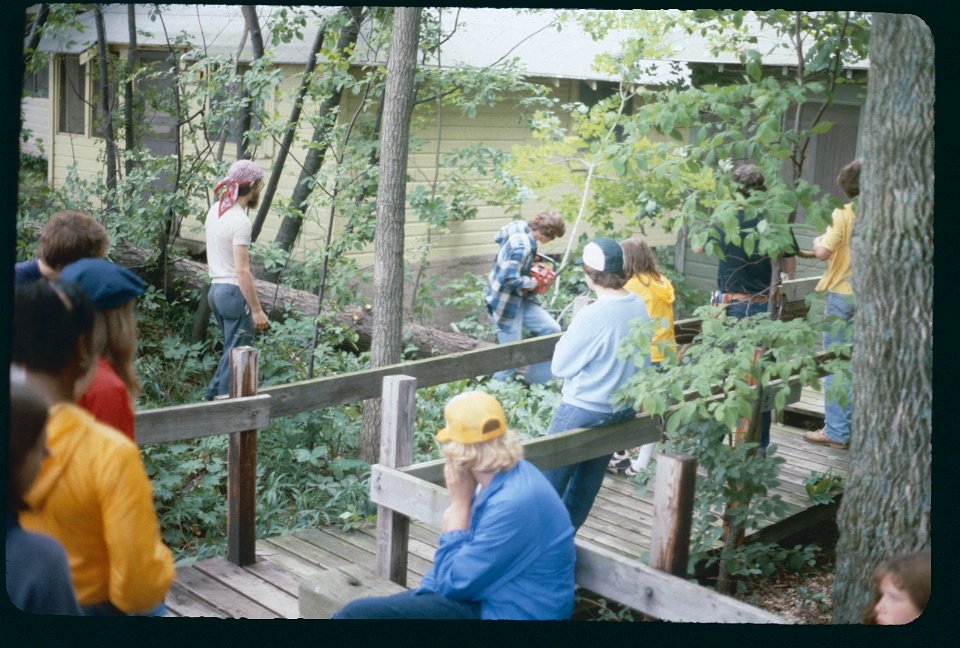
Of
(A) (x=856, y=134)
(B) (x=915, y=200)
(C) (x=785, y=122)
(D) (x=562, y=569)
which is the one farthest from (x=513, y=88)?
(D) (x=562, y=569)

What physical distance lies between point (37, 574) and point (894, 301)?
2263 mm

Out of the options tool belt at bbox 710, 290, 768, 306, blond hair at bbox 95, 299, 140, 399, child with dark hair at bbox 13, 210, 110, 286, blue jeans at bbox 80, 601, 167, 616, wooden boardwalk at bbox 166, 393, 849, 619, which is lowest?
wooden boardwalk at bbox 166, 393, 849, 619

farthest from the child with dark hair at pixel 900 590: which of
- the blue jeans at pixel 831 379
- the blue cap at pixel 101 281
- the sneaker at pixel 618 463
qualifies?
the blue cap at pixel 101 281

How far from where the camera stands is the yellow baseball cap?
103 inches

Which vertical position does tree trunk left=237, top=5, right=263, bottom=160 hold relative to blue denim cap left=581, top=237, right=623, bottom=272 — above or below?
above

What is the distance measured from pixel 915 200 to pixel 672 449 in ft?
3.57

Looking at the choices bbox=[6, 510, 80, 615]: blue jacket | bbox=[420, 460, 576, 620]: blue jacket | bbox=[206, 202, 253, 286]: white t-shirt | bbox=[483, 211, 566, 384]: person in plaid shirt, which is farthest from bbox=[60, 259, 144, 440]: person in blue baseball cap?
bbox=[483, 211, 566, 384]: person in plaid shirt

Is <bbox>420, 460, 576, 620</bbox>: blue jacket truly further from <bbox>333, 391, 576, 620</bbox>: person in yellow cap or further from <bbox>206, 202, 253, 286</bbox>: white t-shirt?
<bbox>206, 202, 253, 286</bbox>: white t-shirt

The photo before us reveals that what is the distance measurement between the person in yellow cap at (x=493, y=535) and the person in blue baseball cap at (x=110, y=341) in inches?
30.9

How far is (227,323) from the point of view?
3.27m

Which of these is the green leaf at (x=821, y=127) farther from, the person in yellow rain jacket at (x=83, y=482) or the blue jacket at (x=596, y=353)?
the person in yellow rain jacket at (x=83, y=482)

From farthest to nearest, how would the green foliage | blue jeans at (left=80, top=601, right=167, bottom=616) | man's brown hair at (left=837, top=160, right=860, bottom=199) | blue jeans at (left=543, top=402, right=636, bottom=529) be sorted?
the green foliage < blue jeans at (left=543, top=402, right=636, bottom=529) < man's brown hair at (left=837, top=160, right=860, bottom=199) < blue jeans at (left=80, top=601, right=167, bottom=616)

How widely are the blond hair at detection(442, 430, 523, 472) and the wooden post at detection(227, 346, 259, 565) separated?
959 millimetres

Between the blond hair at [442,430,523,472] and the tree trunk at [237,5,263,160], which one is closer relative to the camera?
the blond hair at [442,430,523,472]
